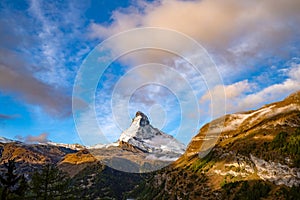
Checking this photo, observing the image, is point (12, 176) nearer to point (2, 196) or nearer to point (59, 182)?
point (2, 196)

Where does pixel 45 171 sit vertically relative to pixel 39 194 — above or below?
above

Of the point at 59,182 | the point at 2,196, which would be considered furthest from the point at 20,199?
the point at 59,182

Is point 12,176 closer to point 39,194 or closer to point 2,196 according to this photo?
point 2,196

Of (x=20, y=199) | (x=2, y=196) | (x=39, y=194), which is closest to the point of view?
(x=2, y=196)

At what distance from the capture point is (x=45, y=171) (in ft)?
248

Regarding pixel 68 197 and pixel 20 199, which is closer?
pixel 20 199

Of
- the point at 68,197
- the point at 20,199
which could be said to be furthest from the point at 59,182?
the point at 20,199

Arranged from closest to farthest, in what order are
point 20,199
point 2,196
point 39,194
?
Answer: point 2,196 → point 20,199 → point 39,194

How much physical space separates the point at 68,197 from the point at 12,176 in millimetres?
23879

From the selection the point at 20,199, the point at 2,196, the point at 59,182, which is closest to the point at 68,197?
the point at 59,182

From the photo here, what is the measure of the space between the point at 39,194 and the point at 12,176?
19.1 m

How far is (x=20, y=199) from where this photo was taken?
215ft

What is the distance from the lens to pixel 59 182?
7825cm

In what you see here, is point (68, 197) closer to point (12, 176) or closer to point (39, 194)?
point (39, 194)
